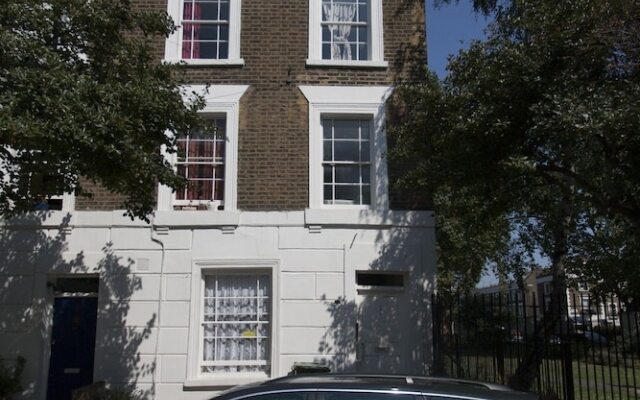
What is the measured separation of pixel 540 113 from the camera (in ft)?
26.2

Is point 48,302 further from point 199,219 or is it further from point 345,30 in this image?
point 345,30

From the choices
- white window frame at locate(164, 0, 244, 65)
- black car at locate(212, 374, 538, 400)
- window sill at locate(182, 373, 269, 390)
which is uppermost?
white window frame at locate(164, 0, 244, 65)

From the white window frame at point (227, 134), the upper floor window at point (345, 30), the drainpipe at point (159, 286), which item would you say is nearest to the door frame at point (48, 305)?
the drainpipe at point (159, 286)

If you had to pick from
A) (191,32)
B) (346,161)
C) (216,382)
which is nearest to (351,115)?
(346,161)

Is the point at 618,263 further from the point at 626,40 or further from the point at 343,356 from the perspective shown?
the point at 626,40

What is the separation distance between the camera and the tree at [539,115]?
25.3ft

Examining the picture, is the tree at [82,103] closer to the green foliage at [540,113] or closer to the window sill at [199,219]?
the window sill at [199,219]

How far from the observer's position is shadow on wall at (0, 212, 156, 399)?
11.6m

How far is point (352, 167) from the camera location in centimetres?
1255

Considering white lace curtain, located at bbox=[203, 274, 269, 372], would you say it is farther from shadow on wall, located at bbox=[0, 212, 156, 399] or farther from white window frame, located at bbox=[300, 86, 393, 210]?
white window frame, located at bbox=[300, 86, 393, 210]

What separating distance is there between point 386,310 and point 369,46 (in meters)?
5.12

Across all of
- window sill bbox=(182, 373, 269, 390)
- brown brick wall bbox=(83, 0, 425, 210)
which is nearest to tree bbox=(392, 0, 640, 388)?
brown brick wall bbox=(83, 0, 425, 210)

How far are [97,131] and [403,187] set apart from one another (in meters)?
5.86

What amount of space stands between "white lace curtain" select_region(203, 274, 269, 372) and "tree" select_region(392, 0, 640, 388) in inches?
141
